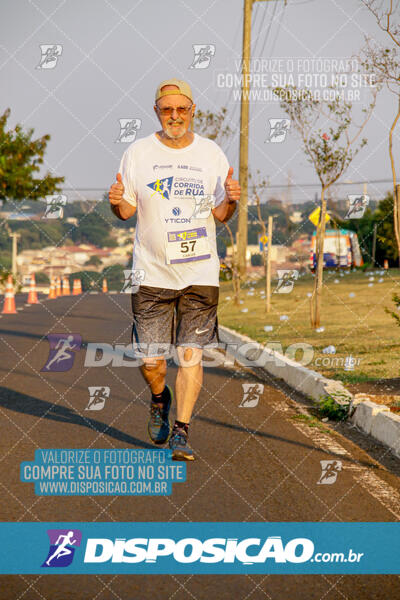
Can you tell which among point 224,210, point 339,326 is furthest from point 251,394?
point 339,326

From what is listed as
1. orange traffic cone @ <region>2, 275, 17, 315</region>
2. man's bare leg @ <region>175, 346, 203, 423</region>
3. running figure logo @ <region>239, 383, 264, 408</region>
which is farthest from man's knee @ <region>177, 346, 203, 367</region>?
orange traffic cone @ <region>2, 275, 17, 315</region>

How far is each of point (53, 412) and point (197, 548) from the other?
12.6 feet

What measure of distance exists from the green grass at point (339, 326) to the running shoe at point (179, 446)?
3.80 m

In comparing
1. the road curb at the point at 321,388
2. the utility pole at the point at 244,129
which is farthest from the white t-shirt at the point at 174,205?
the utility pole at the point at 244,129

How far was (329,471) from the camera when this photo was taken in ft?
19.5

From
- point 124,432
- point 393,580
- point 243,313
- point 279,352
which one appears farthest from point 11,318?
point 393,580

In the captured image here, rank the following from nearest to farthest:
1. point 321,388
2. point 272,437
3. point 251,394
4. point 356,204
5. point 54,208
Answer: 1. point 272,437
2. point 321,388
3. point 251,394
4. point 356,204
5. point 54,208

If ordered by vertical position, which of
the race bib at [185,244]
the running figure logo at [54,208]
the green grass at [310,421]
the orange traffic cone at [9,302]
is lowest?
the orange traffic cone at [9,302]

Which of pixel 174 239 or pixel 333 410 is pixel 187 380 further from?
pixel 333 410

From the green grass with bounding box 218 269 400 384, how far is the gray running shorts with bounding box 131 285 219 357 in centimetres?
366

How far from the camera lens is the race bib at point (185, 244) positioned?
6027mm

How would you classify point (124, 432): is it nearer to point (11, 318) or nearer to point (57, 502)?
point (57, 502)

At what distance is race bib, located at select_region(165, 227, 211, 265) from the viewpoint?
6.03m

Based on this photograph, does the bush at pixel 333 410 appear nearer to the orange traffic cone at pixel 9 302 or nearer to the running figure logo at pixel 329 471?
the running figure logo at pixel 329 471
